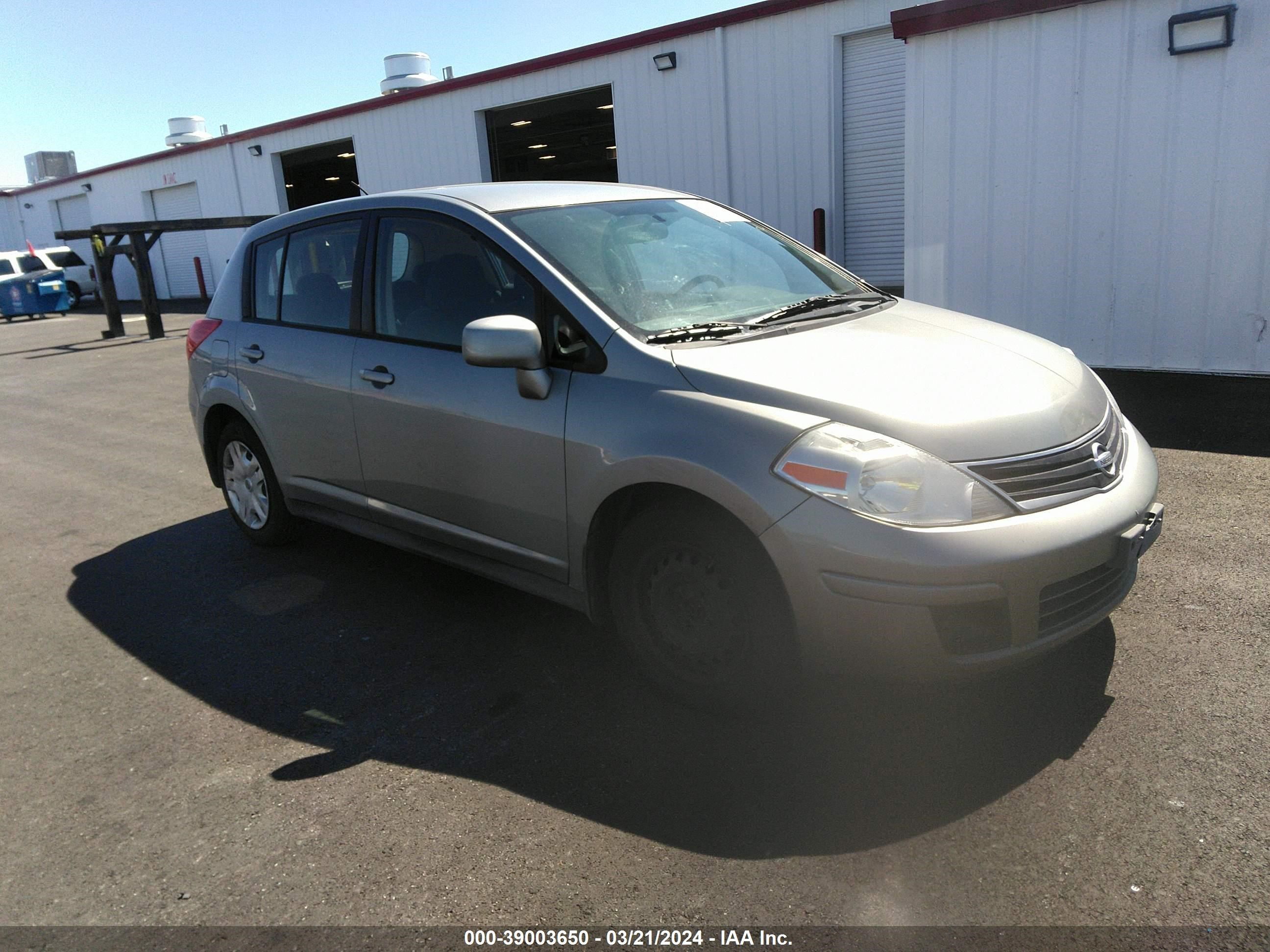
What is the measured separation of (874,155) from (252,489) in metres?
10.6

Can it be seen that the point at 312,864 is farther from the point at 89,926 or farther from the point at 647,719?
the point at 647,719

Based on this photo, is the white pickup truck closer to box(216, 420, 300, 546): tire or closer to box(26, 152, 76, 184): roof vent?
box(26, 152, 76, 184): roof vent

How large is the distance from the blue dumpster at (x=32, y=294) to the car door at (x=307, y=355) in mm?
23714

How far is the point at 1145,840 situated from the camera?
2500mm

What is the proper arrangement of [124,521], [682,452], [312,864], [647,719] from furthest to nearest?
1. [124,521]
2. [647,719]
3. [682,452]
4. [312,864]

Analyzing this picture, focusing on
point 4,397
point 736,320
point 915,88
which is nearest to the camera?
point 736,320

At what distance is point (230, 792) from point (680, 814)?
1.40 metres

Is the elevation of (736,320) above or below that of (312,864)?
above

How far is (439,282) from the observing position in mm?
3982

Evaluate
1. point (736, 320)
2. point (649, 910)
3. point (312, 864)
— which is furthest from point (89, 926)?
point (736, 320)

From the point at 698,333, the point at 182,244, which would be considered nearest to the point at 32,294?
the point at 182,244

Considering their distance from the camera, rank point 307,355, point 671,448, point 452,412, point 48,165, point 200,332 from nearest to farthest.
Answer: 1. point 671,448
2. point 452,412
3. point 307,355
4. point 200,332
5. point 48,165

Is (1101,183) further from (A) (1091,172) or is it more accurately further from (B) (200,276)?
(B) (200,276)

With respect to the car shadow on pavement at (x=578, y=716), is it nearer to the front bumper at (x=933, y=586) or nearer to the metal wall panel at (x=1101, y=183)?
the front bumper at (x=933, y=586)
